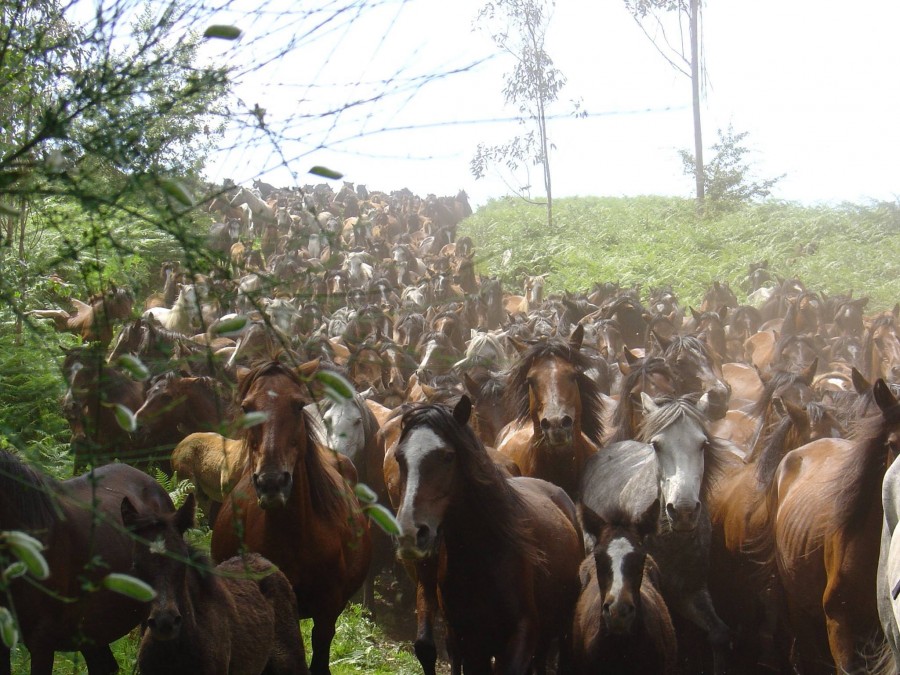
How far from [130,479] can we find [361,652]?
264cm

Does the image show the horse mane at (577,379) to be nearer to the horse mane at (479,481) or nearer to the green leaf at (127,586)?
the horse mane at (479,481)

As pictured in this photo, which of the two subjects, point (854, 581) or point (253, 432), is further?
point (253, 432)

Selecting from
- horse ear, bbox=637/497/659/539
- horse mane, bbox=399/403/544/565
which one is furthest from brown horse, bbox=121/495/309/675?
horse ear, bbox=637/497/659/539

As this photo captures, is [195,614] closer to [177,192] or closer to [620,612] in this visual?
[620,612]

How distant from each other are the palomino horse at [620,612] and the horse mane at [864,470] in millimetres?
1166

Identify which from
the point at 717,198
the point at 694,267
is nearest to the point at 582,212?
the point at 717,198

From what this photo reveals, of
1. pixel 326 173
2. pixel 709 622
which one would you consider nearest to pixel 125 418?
pixel 326 173

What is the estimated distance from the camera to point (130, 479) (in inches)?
273

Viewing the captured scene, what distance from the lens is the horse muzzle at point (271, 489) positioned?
5.89 m

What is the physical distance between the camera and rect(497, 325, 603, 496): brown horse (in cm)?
773

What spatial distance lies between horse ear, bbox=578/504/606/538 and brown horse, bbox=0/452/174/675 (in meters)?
2.98

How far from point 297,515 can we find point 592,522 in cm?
207

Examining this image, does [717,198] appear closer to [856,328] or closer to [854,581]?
[856,328]

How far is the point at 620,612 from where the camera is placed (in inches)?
208
